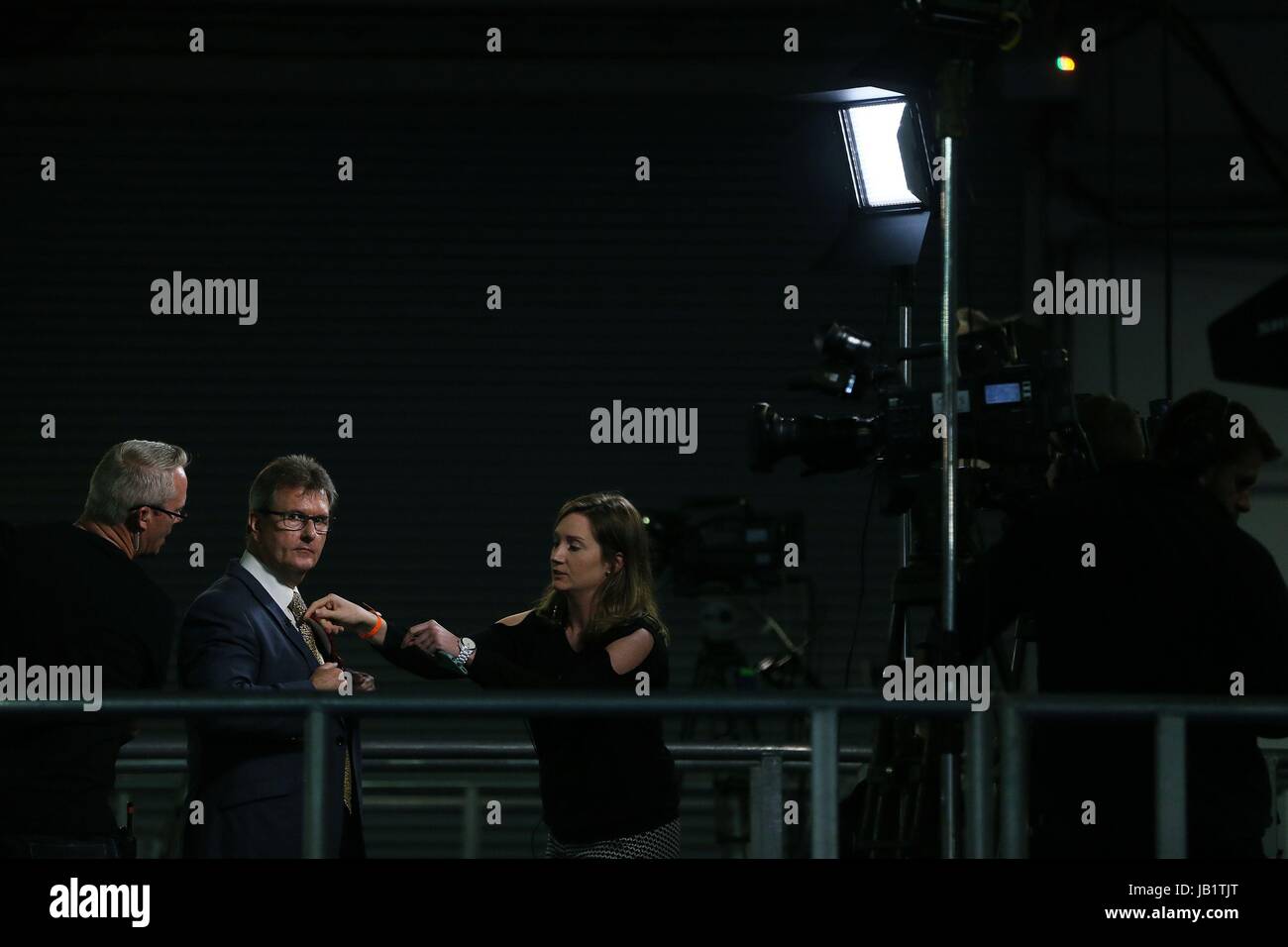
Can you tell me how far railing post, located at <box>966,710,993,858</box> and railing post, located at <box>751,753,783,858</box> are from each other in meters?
0.59

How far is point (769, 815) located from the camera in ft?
11.4

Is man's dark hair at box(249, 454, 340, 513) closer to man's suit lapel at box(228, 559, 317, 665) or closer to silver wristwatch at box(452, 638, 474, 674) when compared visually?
man's suit lapel at box(228, 559, 317, 665)

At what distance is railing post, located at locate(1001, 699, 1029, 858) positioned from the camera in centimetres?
259

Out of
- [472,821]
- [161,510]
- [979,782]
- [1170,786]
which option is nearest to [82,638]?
[161,510]

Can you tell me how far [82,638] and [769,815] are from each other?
62.1 inches

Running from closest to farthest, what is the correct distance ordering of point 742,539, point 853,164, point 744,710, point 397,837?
point 744,710 < point 853,164 < point 742,539 < point 397,837

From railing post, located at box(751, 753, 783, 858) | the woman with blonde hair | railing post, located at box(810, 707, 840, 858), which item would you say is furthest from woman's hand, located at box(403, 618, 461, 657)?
railing post, located at box(810, 707, 840, 858)

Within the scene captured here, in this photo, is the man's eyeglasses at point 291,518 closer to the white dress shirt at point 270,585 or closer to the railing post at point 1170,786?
the white dress shirt at point 270,585

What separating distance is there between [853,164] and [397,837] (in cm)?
562
